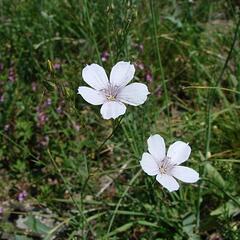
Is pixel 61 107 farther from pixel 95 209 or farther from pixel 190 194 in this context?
pixel 190 194

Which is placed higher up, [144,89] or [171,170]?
[144,89]

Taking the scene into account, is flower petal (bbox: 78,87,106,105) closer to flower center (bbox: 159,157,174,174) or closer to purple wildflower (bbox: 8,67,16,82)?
flower center (bbox: 159,157,174,174)

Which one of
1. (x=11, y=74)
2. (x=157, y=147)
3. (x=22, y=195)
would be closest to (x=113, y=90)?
(x=157, y=147)

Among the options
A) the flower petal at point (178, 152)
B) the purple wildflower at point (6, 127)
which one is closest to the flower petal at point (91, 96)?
the flower petal at point (178, 152)

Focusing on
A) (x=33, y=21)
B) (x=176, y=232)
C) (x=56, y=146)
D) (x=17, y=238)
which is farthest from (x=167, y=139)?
(x=33, y=21)

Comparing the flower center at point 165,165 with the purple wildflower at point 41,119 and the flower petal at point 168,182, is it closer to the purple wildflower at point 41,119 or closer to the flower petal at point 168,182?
the flower petal at point 168,182

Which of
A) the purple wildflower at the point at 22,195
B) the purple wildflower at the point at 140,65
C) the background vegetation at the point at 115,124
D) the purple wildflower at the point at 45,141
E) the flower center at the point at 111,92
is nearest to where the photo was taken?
the flower center at the point at 111,92

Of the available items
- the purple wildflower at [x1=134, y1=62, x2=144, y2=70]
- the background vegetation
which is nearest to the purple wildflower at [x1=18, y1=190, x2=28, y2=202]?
the background vegetation
